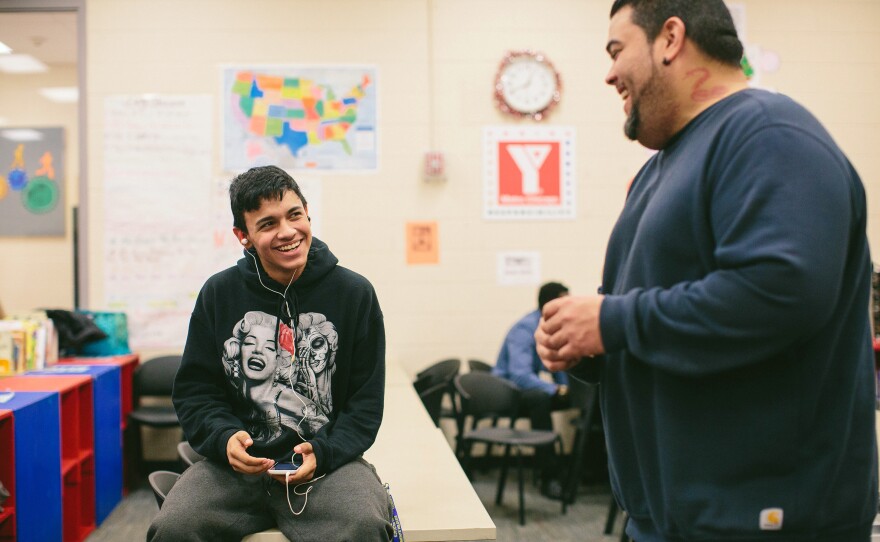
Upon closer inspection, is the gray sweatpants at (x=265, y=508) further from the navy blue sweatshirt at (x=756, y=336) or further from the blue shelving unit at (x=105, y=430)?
the blue shelving unit at (x=105, y=430)

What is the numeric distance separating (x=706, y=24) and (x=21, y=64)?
6.29 meters

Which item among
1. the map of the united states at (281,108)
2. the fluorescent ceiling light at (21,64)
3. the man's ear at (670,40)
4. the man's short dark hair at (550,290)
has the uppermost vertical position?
the fluorescent ceiling light at (21,64)

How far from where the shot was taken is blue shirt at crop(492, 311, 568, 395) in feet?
12.8

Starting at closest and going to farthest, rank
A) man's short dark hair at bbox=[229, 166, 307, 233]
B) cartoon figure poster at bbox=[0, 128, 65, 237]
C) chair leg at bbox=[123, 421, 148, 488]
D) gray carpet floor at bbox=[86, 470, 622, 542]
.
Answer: man's short dark hair at bbox=[229, 166, 307, 233]
gray carpet floor at bbox=[86, 470, 622, 542]
chair leg at bbox=[123, 421, 148, 488]
cartoon figure poster at bbox=[0, 128, 65, 237]

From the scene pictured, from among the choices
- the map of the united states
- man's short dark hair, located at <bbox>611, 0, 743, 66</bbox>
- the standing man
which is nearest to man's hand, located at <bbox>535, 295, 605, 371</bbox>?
the standing man

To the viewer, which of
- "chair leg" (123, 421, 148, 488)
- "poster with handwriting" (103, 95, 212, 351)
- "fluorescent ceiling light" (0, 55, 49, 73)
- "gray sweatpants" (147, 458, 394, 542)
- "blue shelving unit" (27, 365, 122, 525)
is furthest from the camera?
"fluorescent ceiling light" (0, 55, 49, 73)

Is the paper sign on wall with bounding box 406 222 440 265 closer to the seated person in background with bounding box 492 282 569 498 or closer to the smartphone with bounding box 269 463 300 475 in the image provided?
the seated person in background with bounding box 492 282 569 498

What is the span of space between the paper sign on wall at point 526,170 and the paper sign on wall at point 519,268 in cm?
24

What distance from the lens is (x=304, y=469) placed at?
1532mm

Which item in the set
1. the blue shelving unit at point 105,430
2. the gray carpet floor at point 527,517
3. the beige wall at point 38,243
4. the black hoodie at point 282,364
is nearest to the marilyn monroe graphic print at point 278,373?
the black hoodie at point 282,364

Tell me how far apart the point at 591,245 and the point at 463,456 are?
156 centimetres

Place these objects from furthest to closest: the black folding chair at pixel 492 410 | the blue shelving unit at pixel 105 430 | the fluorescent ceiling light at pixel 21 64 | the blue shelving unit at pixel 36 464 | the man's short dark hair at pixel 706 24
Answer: the fluorescent ceiling light at pixel 21 64
the black folding chair at pixel 492 410
the blue shelving unit at pixel 105 430
the blue shelving unit at pixel 36 464
the man's short dark hair at pixel 706 24

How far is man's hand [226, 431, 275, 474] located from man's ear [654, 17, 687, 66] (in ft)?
3.68

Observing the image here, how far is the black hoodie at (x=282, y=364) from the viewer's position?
1.66 metres
